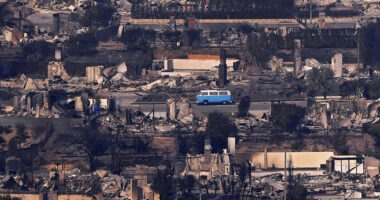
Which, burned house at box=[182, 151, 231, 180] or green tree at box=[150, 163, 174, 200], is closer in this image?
green tree at box=[150, 163, 174, 200]

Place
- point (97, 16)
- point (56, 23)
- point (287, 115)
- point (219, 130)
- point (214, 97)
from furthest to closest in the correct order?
1. point (97, 16)
2. point (56, 23)
3. point (214, 97)
4. point (287, 115)
5. point (219, 130)

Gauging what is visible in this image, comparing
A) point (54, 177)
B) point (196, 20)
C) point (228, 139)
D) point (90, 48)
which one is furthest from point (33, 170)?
point (196, 20)

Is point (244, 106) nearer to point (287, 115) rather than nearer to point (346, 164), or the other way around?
point (287, 115)

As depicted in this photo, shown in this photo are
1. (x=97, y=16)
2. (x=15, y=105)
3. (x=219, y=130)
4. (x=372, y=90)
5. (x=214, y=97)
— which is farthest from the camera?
(x=97, y=16)

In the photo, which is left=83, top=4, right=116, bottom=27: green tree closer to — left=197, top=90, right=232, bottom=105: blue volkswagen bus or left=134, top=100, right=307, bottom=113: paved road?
left=197, top=90, right=232, bottom=105: blue volkswagen bus

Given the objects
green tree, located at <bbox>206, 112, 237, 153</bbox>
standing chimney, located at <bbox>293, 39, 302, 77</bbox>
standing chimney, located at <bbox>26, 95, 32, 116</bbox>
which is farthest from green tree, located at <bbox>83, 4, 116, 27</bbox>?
green tree, located at <bbox>206, 112, 237, 153</bbox>

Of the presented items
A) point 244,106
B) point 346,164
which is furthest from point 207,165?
point 244,106

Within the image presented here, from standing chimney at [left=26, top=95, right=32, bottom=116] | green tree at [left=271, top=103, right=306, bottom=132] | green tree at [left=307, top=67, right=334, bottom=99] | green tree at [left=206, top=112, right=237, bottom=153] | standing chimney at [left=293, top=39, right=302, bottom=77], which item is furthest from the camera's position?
standing chimney at [left=293, top=39, right=302, bottom=77]
